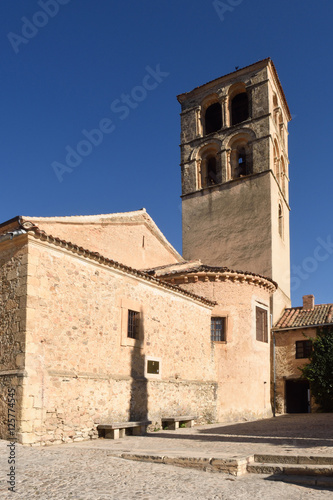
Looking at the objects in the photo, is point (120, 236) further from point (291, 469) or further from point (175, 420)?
point (291, 469)

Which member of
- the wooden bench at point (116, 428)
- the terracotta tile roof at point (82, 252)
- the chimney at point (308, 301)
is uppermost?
the terracotta tile roof at point (82, 252)

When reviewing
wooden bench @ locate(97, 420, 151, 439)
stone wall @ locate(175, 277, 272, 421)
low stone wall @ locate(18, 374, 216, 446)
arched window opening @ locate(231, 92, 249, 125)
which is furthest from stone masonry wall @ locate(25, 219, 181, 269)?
arched window opening @ locate(231, 92, 249, 125)

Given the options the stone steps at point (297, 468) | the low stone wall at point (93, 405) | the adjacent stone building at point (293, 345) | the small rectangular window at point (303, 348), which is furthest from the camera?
the small rectangular window at point (303, 348)

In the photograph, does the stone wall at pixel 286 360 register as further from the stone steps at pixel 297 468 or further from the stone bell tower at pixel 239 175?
the stone steps at pixel 297 468

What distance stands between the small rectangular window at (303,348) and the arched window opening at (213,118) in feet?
43.5

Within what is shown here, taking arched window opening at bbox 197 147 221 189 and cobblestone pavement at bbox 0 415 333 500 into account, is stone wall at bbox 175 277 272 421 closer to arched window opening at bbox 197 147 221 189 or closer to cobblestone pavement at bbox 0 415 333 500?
cobblestone pavement at bbox 0 415 333 500

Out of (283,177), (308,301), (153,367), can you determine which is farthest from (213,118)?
(153,367)

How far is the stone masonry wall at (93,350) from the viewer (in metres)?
9.75

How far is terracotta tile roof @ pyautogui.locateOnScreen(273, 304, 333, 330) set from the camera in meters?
20.5

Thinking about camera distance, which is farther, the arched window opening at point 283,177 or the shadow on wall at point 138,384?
the arched window opening at point 283,177

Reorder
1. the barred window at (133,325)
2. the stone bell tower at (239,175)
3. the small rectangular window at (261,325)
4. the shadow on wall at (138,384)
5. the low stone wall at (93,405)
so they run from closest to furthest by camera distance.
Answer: the low stone wall at (93,405)
the shadow on wall at (138,384)
the barred window at (133,325)
the small rectangular window at (261,325)
the stone bell tower at (239,175)

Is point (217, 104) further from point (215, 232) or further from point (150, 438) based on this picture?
point (150, 438)

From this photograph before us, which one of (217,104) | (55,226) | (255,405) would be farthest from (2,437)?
(217,104)

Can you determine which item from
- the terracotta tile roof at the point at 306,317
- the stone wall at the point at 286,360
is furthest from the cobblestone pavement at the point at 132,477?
the terracotta tile roof at the point at 306,317
